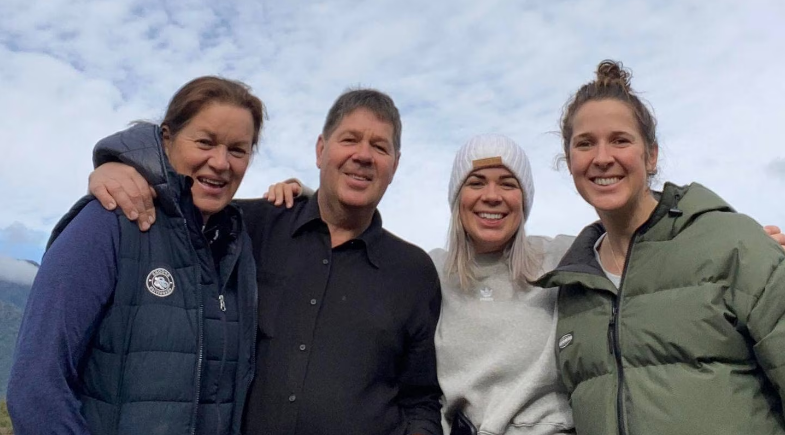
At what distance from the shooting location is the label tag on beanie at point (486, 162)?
162 inches

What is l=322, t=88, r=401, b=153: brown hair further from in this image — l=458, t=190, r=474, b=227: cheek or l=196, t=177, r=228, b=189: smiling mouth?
l=196, t=177, r=228, b=189: smiling mouth

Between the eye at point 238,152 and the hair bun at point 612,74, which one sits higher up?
the hair bun at point 612,74

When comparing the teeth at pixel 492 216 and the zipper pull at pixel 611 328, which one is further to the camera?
the teeth at pixel 492 216

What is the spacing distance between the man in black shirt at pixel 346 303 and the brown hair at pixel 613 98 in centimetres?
122

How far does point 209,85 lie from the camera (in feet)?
10.9

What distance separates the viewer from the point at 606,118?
349cm

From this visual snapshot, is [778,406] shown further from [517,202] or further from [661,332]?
[517,202]

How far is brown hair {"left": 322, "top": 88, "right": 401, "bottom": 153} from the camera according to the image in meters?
4.18

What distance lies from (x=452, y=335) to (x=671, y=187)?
5.51ft

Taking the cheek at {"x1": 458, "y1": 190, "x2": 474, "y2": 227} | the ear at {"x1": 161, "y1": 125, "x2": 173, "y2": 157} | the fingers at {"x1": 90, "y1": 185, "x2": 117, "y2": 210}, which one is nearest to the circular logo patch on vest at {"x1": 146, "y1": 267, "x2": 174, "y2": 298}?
the fingers at {"x1": 90, "y1": 185, "x2": 117, "y2": 210}

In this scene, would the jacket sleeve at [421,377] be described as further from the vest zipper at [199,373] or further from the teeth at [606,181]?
the vest zipper at [199,373]

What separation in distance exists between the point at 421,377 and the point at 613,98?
2.17 m

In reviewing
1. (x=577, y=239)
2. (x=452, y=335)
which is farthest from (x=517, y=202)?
(x=452, y=335)

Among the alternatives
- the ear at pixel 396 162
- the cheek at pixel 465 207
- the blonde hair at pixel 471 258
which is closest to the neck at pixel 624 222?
the blonde hair at pixel 471 258
